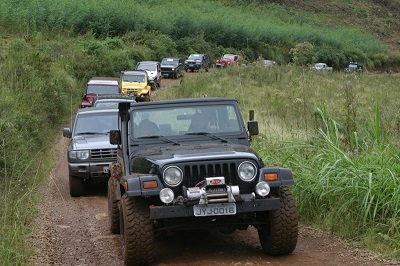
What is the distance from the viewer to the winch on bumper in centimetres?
790

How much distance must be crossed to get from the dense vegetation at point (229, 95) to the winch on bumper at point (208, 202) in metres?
1.57

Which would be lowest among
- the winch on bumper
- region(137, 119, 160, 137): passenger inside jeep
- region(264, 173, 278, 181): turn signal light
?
the winch on bumper

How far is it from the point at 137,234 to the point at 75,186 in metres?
6.35

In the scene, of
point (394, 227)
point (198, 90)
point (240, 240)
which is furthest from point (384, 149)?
point (198, 90)

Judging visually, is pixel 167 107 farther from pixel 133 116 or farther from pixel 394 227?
pixel 394 227

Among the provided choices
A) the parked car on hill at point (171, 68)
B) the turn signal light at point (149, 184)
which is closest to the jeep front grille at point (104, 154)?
the turn signal light at point (149, 184)

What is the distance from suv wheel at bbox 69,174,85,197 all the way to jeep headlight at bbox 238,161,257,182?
21.6 ft

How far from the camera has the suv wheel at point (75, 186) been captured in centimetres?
1418

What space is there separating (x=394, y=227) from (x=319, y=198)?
5.47ft

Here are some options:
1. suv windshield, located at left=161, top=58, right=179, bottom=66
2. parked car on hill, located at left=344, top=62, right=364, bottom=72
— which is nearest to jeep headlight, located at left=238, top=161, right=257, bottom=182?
parked car on hill, located at left=344, top=62, right=364, bottom=72

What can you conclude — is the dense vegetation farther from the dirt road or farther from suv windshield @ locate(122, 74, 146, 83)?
suv windshield @ locate(122, 74, 146, 83)

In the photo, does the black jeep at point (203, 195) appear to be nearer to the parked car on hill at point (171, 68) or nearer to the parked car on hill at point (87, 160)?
the parked car on hill at point (87, 160)

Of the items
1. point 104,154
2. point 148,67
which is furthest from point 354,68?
point 104,154

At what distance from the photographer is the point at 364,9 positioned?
357 feet
